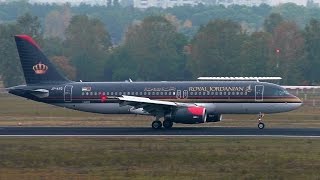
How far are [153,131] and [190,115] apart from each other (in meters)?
2.58

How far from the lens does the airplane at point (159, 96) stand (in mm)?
67000

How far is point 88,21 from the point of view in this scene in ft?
472

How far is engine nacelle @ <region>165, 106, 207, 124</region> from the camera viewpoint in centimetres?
6531

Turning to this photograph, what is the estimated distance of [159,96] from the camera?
228ft

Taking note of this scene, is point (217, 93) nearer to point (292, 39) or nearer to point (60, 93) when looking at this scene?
point (60, 93)

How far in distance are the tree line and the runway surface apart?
5246 cm

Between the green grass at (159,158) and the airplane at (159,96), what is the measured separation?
8.83 m

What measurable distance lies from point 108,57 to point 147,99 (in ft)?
217

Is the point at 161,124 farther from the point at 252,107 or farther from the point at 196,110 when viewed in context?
the point at 252,107

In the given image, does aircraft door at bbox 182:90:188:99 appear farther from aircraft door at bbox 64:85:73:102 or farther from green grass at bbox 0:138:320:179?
green grass at bbox 0:138:320:179

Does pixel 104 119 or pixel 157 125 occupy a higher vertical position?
pixel 157 125

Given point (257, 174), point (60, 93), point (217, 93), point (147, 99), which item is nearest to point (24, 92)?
point (60, 93)

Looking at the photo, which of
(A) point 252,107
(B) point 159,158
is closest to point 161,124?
(A) point 252,107

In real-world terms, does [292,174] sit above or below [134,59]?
above
